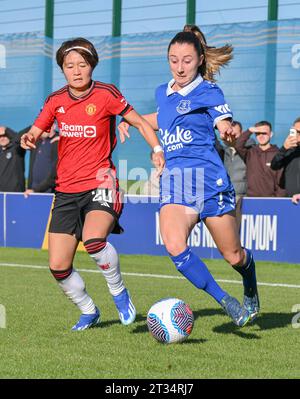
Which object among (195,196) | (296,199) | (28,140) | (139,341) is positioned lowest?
(139,341)

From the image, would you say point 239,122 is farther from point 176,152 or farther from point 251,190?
point 176,152

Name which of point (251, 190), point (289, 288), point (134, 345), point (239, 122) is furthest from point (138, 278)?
point (134, 345)

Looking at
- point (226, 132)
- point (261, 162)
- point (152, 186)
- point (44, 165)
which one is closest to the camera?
point (226, 132)

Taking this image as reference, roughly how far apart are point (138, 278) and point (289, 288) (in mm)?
2111

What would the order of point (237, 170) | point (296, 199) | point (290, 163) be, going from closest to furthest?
point (296, 199), point (290, 163), point (237, 170)

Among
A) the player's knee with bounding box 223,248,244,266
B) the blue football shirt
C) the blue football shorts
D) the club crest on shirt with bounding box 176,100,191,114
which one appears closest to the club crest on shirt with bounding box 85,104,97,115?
the blue football shirt

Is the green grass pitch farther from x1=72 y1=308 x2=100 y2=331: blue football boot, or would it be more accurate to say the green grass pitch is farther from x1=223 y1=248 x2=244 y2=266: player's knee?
x1=223 y1=248 x2=244 y2=266: player's knee

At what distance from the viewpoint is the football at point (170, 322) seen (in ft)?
21.2

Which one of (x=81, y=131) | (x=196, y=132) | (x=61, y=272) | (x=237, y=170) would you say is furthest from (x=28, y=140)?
(x=237, y=170)

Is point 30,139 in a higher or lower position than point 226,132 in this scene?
lower

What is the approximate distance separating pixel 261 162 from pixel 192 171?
7.24 meters

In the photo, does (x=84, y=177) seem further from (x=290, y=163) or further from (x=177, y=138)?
(x=290, y=163)

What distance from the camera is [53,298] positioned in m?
9.36

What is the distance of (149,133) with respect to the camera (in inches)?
278
